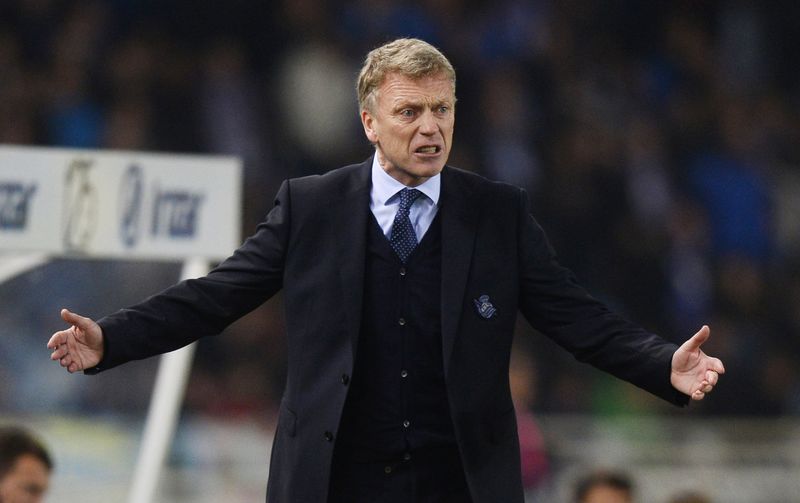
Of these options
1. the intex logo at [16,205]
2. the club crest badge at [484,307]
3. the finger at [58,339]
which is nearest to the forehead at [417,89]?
the club crest badge at [484,307]

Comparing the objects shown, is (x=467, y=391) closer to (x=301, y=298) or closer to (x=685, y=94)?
(x=301, y=298)

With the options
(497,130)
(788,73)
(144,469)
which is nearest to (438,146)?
(144,469)

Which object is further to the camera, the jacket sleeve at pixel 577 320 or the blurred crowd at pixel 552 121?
the blurred crowd at pixel 552 121

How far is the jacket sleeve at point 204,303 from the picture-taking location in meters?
3.60

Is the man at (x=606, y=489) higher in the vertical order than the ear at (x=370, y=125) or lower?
lower

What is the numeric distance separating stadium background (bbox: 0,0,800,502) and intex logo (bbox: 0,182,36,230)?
5.06 ft

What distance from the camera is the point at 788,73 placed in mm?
11344

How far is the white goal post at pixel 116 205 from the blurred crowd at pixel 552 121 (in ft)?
9.53

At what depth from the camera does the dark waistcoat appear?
3.60 meters

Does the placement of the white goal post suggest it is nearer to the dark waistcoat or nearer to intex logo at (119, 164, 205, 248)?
intex logo at (119, 164, 205, 248)

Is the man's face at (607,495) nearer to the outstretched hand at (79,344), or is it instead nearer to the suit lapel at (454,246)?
the suit lapel at (454,246)

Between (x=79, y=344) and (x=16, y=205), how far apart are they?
181 centimetres

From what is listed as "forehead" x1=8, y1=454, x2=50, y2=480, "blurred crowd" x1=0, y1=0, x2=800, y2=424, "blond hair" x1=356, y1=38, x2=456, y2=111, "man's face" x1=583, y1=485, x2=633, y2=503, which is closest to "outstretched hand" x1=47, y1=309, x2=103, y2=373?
"blond hair" x1=356, y1=38, x2=456, y2=111

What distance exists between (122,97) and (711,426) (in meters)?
3.72
